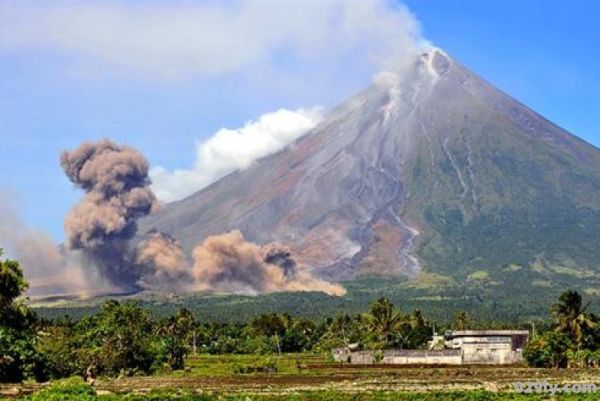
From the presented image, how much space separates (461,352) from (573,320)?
10728 mm

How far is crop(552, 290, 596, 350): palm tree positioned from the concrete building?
7.49 meters

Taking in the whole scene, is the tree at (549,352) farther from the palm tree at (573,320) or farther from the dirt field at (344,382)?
the dirt field at (344,382)

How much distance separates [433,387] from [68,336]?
43.4 metres

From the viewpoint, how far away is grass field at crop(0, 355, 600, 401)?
142 feet

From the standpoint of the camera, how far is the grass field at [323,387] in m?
43.2

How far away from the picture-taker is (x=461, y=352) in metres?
90.1

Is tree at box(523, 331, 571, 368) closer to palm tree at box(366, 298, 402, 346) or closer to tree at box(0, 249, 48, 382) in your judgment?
palm tree at box(366, 298, 402, 346)

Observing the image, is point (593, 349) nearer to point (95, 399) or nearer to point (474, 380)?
point (474, 380)

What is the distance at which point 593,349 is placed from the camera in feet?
278

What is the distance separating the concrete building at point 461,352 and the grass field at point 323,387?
1504cm

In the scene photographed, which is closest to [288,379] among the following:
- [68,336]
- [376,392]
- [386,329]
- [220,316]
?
[376,392]

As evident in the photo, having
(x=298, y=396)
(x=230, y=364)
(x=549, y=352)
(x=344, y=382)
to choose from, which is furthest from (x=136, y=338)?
(x=549, y=352)

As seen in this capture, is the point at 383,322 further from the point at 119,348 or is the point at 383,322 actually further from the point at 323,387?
the point at 323,387

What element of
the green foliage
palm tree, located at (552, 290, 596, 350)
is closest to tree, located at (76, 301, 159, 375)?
the green foliage
